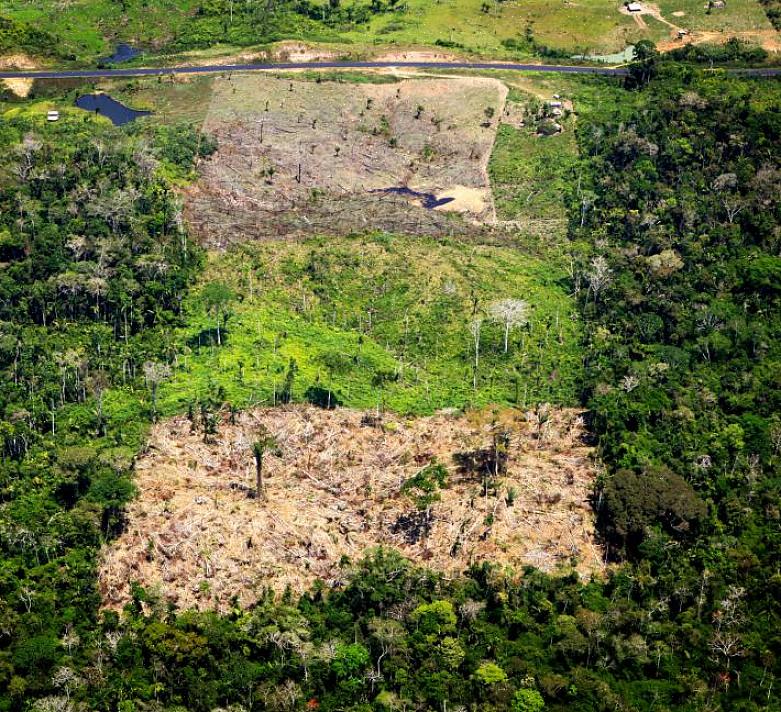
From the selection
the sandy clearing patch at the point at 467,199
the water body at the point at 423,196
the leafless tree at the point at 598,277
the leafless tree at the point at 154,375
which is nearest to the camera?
the leafless tree at the point at 154,375

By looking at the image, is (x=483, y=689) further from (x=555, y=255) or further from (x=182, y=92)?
(x=182, y=92)

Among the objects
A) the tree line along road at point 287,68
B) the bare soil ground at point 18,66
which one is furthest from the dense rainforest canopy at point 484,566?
the tree line along road at point 287,68

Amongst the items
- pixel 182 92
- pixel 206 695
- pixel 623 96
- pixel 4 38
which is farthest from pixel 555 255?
pixel 4 38

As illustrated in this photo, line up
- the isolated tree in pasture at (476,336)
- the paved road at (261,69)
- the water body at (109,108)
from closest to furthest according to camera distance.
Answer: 1. the isolated tree in pasture at (476,336)
2. the water body at (109,108)
3. the paved road at (261,69)

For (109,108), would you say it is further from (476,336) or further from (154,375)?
(476,336)

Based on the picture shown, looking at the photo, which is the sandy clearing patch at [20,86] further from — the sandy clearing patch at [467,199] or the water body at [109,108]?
the sandy clearing patch at [467,199]

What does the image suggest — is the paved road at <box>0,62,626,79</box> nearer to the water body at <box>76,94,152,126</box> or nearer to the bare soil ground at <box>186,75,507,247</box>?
the bare soil ground at <box>186,75,507,247</box>
